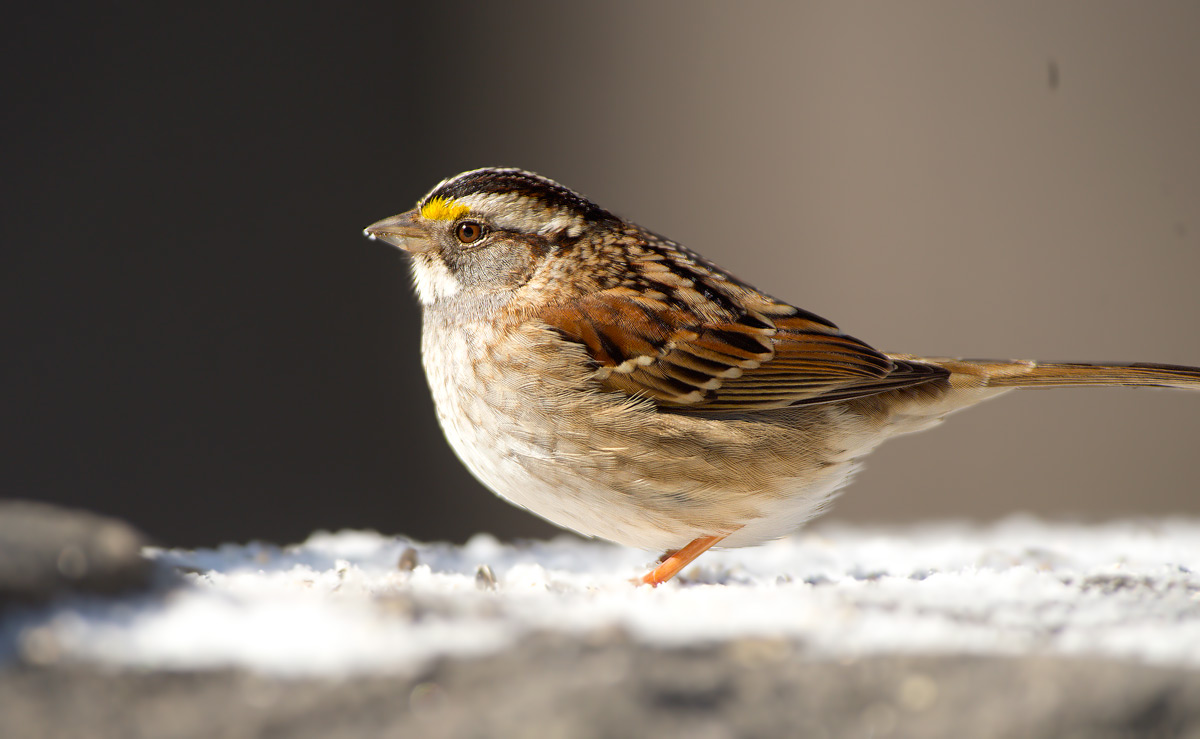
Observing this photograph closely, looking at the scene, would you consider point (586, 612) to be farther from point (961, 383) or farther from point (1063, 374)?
point (1063, 374)

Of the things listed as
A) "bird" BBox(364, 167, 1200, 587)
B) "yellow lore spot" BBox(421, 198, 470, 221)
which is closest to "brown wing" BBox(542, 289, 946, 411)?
"bird" BBox(364, 167, 1200, 587)

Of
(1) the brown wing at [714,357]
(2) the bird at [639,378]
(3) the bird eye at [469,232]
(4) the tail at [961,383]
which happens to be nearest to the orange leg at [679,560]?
(2) the bird at [639,378]

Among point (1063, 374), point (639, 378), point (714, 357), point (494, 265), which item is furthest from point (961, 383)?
point (494, 265)

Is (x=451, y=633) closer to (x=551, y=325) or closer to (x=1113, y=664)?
(x=1113, y=664)

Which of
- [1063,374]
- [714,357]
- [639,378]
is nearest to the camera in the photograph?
[639,378]

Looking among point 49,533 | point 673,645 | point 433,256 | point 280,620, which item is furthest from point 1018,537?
point 49,533

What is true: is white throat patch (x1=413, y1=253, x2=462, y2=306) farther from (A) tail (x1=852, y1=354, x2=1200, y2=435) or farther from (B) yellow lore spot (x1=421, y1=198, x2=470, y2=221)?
(A) tail (x1=852, y1=354, x2=1200, y2=435)
